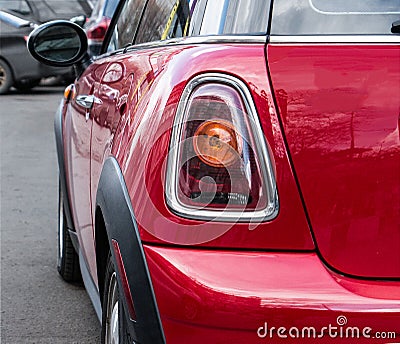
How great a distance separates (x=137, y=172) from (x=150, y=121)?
138 millimetres

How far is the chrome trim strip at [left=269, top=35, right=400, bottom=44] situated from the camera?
2520 mm

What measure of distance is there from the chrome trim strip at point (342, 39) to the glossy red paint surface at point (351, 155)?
0.18 feet

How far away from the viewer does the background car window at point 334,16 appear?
2.59 metres

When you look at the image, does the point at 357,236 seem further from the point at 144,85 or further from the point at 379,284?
the point at 144,85

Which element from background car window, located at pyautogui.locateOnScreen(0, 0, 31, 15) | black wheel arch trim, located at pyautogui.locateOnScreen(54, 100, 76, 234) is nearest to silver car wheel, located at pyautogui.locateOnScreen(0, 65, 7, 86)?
background car window, located at pyautogui.locateOnScreen(0, 0, 31, 15)

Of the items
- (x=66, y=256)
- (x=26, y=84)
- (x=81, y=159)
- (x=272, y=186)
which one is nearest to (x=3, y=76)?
(x=26, y=84)

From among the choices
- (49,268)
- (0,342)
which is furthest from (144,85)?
(49,268)

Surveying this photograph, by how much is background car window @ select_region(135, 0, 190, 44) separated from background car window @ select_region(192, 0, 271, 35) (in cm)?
21

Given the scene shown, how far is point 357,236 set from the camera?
7.98 feet

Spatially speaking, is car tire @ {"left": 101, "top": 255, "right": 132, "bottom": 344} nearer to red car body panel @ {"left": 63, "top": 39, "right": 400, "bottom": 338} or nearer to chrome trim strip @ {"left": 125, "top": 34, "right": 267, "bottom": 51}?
red car body panel @ {"left": 63, "top": 39, "right": 400, "bottom": 338}

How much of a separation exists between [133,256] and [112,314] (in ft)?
1.95

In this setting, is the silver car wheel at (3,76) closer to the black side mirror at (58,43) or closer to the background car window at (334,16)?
the black side mirror at (58,43)

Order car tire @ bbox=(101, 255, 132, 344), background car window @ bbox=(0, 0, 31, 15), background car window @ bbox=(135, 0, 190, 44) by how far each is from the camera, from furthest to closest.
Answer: background car window @ bbox=(0, 0, 31, 15), background car window @ bbox=(135, 0, 190, 44), car tire @ bbox=(101, 255, 132, 344)

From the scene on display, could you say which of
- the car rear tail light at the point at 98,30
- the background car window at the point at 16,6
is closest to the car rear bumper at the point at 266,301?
the car rear tail light at the point at 98,30
